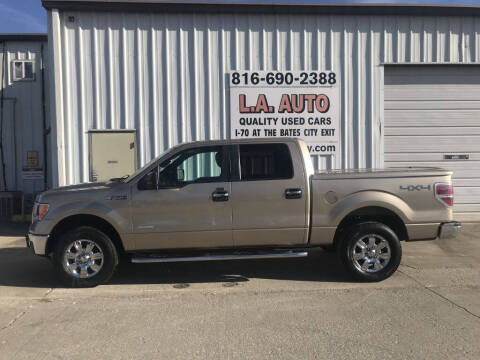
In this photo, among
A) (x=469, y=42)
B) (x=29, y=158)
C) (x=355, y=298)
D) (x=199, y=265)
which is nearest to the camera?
(x=355, y=298)

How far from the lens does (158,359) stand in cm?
366

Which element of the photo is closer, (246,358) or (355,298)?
(246,358)

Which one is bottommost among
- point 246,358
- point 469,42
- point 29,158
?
point 246,358

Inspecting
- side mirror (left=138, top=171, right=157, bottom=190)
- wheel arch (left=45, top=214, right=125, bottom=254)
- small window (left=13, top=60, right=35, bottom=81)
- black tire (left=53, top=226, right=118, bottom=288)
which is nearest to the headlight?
wheel arch (left=45, top=214, right=125, bottom=254)

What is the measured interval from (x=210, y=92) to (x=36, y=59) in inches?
225

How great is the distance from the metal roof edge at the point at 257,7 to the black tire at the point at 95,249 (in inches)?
231

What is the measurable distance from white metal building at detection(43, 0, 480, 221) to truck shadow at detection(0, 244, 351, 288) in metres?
3.16

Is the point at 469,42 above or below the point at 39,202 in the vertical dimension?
above

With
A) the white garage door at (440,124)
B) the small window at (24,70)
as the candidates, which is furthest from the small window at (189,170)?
the small window at (24,70)

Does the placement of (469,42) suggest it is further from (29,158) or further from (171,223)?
(29,158)

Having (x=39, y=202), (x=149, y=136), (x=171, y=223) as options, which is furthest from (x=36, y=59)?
(x=171, y=223)

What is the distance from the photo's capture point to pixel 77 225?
5.81m

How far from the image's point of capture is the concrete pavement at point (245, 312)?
385 centimetres

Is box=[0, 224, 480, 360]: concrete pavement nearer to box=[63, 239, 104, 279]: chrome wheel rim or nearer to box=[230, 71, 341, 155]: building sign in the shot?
box=[63, 239, 104, 279]: chrome wheel rim
